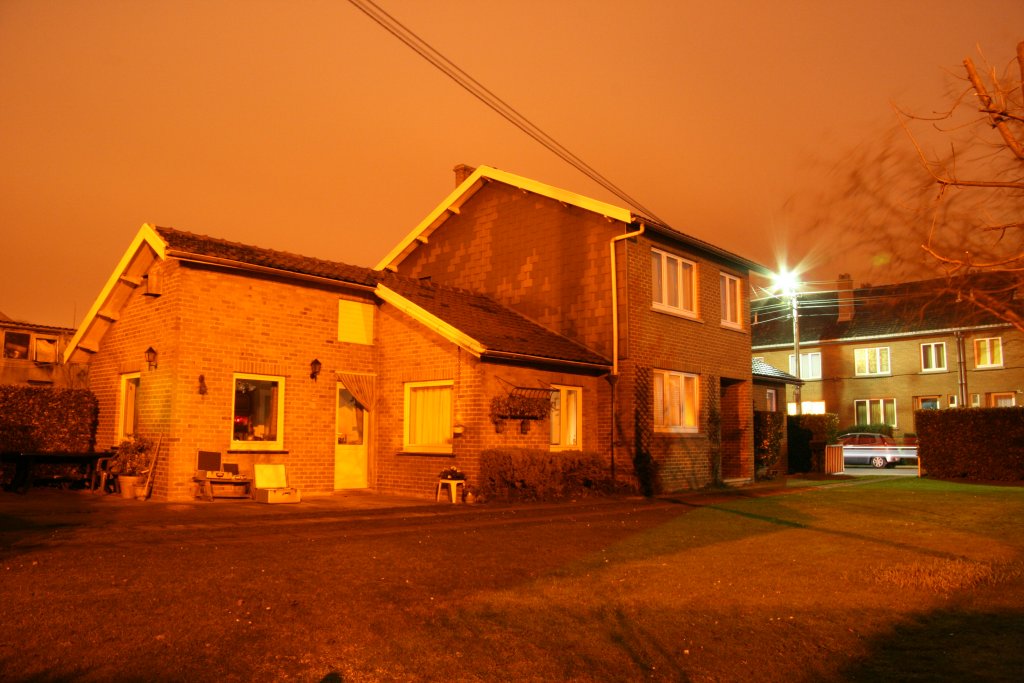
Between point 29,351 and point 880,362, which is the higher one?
point 880,362

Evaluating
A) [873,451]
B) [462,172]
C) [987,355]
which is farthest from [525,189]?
[987,355]

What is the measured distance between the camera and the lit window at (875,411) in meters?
44.8

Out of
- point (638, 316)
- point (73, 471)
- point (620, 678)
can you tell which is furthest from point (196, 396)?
point (620, 678)

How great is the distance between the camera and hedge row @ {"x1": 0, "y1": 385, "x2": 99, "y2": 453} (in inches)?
657

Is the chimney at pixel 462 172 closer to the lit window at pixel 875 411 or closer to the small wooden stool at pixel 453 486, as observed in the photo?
the small wooden stool at pixel 453 486

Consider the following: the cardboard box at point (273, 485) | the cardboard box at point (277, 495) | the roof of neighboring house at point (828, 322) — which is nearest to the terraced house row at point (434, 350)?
the cardboard box at point (273, 485)

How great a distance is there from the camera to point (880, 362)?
148ft

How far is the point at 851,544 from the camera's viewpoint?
1060 cm

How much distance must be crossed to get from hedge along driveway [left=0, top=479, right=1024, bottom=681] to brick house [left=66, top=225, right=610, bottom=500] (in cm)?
419

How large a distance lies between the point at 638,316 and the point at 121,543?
501 inches

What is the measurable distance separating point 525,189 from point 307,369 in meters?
7.68

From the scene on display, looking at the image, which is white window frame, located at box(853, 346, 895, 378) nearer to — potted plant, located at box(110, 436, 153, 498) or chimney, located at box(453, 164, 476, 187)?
chimney, located at box(453, 164, 476, 187)

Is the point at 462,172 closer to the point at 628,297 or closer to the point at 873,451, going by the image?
the point at 628,297

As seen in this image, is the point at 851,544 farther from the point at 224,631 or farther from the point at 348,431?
the point at 348,431
